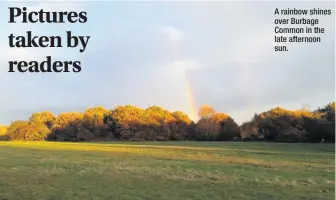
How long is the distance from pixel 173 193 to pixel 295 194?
428cm

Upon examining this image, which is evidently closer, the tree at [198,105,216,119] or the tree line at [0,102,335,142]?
the tree line at [0,102,335,142]

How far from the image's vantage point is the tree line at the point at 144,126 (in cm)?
8681

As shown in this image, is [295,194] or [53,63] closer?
[295,194]

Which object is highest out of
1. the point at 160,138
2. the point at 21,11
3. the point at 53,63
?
the point at 21,11

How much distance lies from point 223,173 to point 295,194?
20.6ft

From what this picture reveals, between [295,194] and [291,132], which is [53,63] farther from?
[291,132]

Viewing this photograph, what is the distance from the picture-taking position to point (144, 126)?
339ft

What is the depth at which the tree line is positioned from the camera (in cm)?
8681

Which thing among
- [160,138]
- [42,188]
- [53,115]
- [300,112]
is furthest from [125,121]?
[42,188]

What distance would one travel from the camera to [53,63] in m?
21.2

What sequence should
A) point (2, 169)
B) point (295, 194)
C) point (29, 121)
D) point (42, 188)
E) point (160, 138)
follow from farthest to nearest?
point (29, 121), point (160, 138), point (2, 169), point (42, 188), point (295, 194)

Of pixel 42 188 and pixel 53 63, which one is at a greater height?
pixel 53 63

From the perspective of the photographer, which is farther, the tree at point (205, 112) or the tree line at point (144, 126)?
the tree at point (205, 112)

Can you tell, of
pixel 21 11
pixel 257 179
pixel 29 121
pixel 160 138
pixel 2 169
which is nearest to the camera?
pixel 257 179
